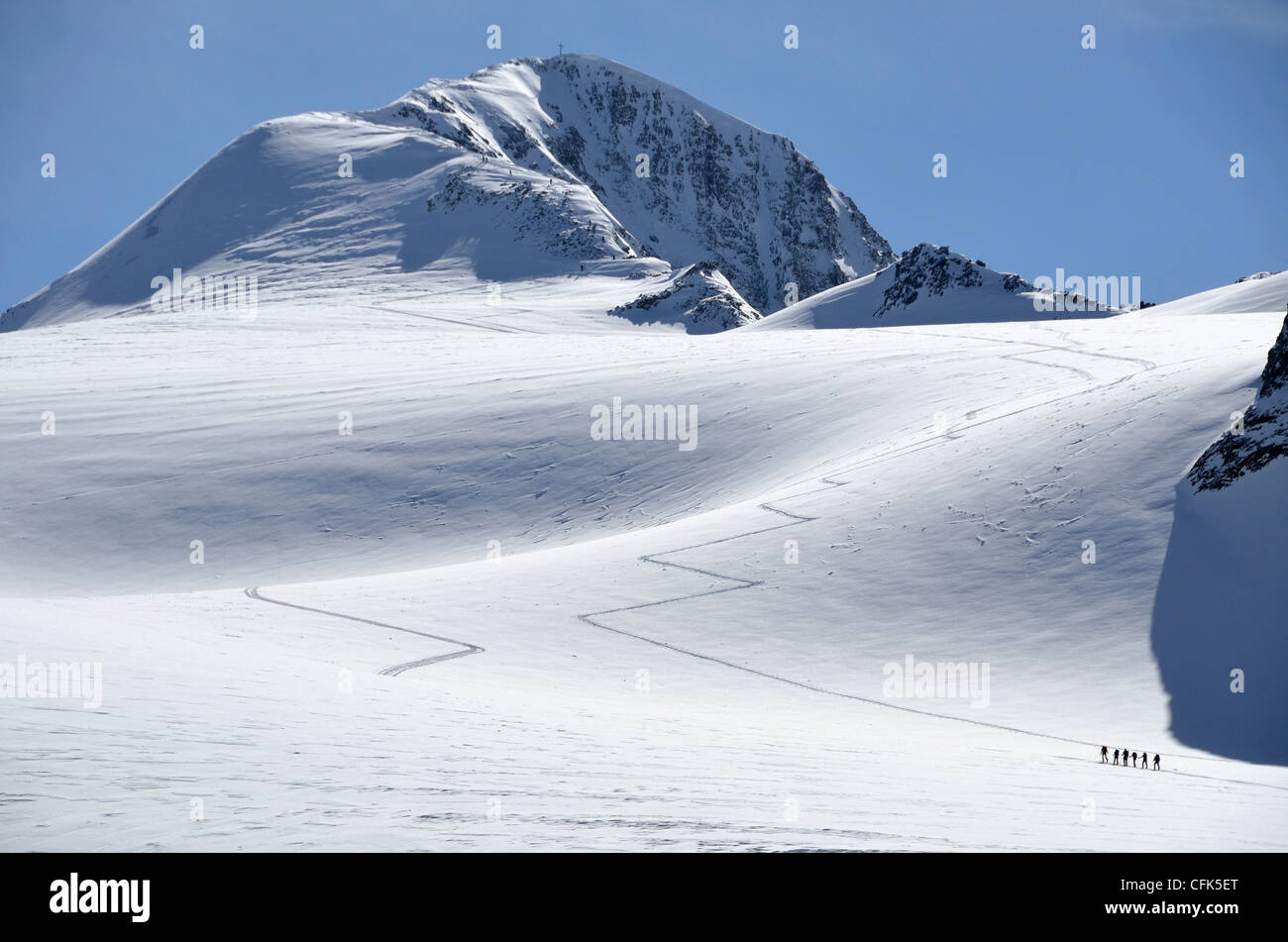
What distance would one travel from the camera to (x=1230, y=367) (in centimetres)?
3081

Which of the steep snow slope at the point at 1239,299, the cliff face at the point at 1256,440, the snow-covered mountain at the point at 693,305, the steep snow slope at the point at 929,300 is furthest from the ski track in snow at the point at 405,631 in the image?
the steep snow slope at the point at 929,300

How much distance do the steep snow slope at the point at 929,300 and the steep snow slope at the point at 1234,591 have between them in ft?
222

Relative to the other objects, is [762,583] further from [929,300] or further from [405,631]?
[929,300]

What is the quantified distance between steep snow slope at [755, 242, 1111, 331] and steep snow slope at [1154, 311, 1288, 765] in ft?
222

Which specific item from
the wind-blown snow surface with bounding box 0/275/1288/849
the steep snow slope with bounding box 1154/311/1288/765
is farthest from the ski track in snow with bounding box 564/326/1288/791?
the steep snow slope with bounding box 1154/311/1288/765

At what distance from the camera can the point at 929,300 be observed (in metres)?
100

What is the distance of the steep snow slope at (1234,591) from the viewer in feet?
60.0

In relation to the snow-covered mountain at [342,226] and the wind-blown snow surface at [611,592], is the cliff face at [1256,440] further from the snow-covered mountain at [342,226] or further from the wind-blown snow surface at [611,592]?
the snow-covered mountain at [342,226]

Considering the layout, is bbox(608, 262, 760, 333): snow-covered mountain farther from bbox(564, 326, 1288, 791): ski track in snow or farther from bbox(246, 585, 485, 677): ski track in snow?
bbox(246, 585, 485, 677): ski track in snow

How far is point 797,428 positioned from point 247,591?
19.1m

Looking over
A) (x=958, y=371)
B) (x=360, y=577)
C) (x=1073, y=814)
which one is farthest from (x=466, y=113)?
(x=1073, y=814)

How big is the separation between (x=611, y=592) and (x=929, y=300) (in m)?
82.9
